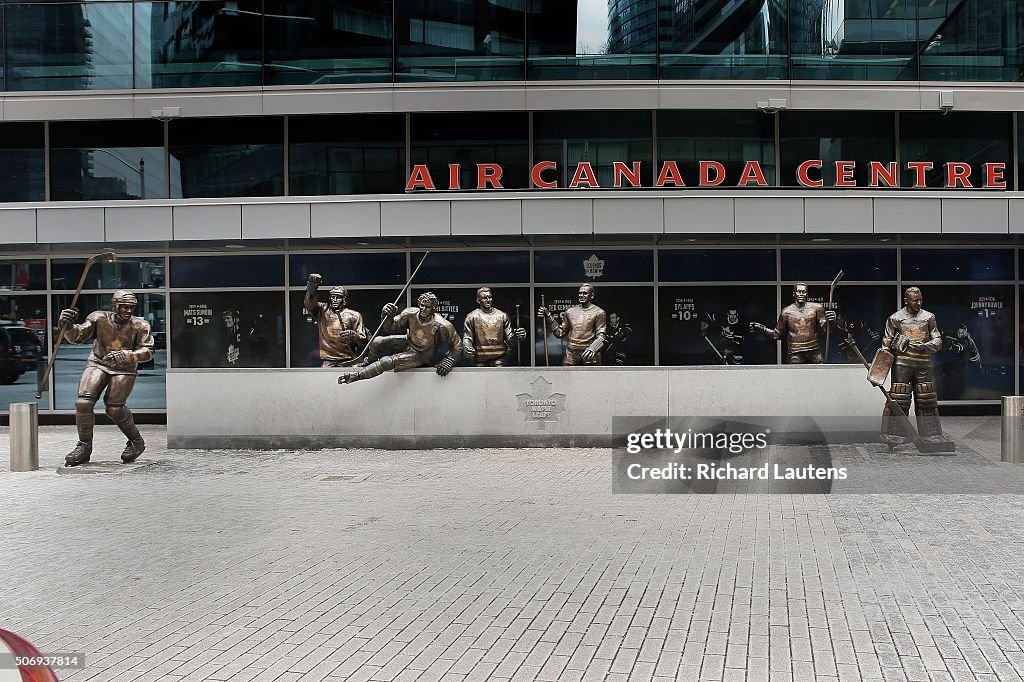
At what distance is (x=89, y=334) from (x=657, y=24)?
423 inches

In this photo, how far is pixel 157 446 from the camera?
15086 mm

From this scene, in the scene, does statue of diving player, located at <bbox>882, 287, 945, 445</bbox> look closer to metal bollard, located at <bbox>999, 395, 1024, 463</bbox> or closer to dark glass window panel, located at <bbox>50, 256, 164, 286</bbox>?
metal bollard, located at <bbox>999, 395, 1024, 463</bbox>

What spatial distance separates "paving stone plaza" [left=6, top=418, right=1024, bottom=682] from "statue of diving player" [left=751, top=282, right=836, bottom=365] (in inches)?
133

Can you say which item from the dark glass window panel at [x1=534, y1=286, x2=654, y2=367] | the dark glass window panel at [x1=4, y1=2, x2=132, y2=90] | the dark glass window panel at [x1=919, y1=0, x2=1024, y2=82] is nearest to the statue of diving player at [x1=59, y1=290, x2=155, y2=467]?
the dark glass window panel at [x1=4, y1=2, x2=132, y2=90]

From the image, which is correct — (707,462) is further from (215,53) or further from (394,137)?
(215,53)

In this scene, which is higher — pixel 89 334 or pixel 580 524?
pixel 89 334

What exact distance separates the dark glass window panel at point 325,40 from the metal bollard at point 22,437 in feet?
26.0

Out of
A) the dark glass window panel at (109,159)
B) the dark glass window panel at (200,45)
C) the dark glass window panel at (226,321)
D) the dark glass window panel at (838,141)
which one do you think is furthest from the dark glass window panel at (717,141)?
the dark glass window panel at (109,159)

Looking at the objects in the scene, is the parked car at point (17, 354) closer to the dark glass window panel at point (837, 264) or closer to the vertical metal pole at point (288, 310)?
the vertical metal pole at point (288, 310)

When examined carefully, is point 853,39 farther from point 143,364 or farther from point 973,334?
point 143,364

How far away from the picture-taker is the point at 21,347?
1902 cm

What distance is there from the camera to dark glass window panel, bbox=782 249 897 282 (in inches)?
733

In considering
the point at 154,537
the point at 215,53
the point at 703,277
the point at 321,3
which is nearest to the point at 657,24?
the point at 703,277

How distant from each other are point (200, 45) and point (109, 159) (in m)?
2.71
